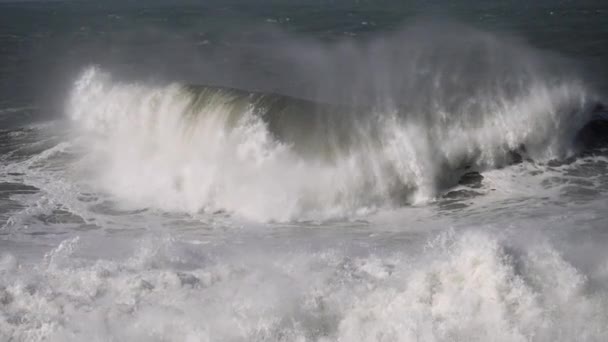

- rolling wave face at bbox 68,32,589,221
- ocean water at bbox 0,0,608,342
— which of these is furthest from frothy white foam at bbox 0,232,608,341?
rolling wave face at bbox 68,32,589,221

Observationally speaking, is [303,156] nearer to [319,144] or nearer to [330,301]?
[319,144]

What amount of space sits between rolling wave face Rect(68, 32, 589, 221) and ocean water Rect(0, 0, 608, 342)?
0.05 m

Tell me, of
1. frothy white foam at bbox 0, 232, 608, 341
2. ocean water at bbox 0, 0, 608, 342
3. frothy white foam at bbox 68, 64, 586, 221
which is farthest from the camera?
frothy white foam at bbox 68, 64, 586, 221

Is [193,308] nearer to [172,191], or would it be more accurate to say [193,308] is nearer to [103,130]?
[172,191]

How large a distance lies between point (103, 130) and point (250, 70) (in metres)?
10.0

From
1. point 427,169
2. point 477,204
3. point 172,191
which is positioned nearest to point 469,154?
point 427,169

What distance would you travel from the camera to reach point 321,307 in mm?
7941

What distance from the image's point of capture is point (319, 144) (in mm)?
Result: 13867

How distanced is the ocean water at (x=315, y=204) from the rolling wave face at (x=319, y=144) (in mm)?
48

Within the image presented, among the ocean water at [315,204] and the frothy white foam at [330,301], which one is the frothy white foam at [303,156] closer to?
the ocean water at [315,204]

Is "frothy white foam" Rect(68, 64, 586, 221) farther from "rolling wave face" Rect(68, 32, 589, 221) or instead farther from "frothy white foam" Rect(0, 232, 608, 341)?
"frothy white foam" Rect(0, 232, 608, 341)

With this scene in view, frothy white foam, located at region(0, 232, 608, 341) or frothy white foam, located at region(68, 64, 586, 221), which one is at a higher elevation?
frothy white foam, located at region(68, 64, 586, 221)

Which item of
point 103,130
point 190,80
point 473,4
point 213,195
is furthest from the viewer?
point 473,4

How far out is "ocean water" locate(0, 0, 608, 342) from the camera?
7.73 metres
